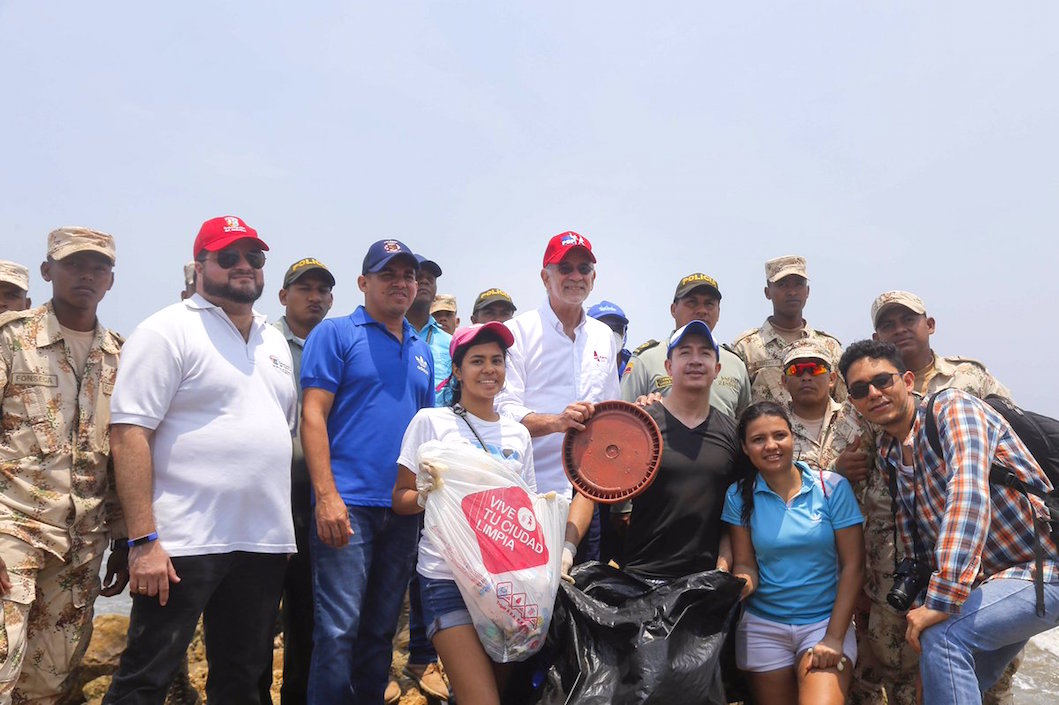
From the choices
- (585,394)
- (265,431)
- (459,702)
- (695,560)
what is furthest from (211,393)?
(695,560)

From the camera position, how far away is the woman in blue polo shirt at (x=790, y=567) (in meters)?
3.42

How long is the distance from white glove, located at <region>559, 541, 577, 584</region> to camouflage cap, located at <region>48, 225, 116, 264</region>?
3040 millimetres

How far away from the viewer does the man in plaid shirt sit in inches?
120

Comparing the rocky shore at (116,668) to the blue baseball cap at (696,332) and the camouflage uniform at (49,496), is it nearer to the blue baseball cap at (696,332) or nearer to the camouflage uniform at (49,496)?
the camouflage uniform at (49,496)

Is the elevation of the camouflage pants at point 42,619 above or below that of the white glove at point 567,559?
below

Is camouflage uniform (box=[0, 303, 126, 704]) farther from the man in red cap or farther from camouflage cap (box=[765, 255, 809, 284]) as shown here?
camouflage cap (box=[765, 255, 809, 284])

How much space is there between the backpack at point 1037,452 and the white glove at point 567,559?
1.86m

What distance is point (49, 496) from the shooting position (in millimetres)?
3547

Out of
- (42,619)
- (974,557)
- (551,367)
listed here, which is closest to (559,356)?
(551,367)

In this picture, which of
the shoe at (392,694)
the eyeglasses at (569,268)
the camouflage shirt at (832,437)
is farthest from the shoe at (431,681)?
the eyeglasses at (569,268)

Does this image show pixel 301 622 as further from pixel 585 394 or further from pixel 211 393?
pixel 585 394

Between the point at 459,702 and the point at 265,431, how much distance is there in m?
1.62

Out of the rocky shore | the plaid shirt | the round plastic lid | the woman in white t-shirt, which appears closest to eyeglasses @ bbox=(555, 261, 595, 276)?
the woman in white t-shirt


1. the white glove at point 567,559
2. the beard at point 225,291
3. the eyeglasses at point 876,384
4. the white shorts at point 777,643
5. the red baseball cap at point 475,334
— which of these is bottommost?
the white shorts at point 777,643
